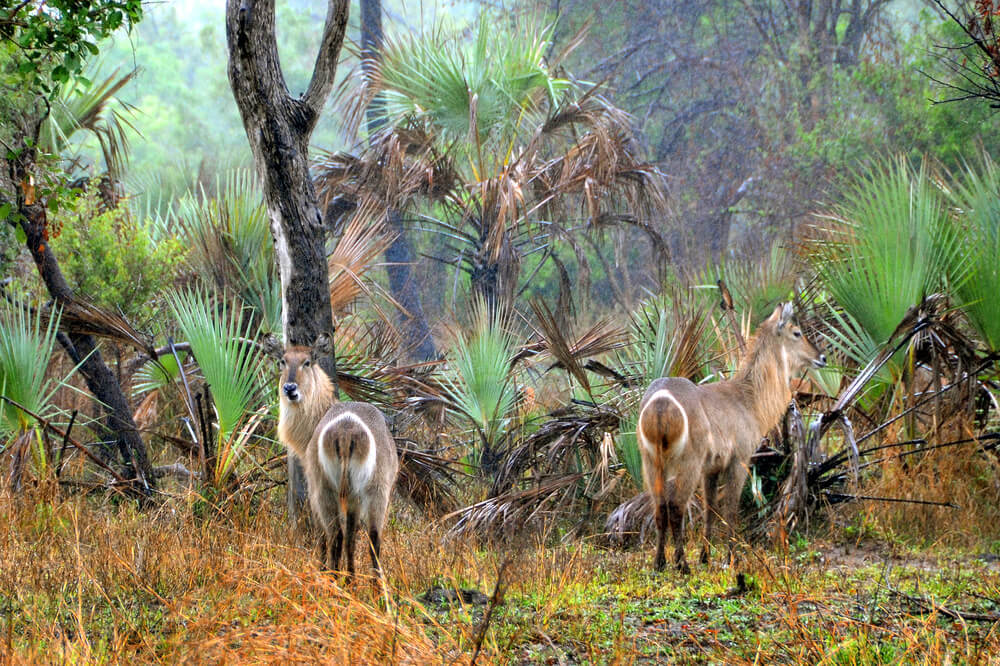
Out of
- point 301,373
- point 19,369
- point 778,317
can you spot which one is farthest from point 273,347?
point 778,317

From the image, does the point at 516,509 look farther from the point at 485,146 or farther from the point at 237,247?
the point at 485,146

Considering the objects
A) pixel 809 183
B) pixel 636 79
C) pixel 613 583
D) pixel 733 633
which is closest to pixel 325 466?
pixel 613 583

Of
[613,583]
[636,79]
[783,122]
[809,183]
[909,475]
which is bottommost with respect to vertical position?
[613,583]

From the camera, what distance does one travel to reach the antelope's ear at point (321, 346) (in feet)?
20.8

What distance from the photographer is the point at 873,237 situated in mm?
7031

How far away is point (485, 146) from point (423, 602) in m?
8.14

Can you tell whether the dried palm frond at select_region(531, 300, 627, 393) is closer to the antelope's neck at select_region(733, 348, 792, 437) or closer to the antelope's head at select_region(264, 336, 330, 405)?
the antelope's neck at select_region(733, 348, 792, 437)

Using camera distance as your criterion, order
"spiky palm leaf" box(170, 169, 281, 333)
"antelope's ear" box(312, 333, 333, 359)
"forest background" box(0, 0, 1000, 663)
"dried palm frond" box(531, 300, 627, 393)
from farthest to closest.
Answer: "spiky palm leaf" box(170, 169, 281, 333) < "dried palm frond" box(531, 300, 627, 393) < "antelope's ear" box(312, 333, 333, 359) < "forest background" box(0, 0, 1000, 663)

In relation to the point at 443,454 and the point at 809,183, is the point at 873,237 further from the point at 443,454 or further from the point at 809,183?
the point at 809,183

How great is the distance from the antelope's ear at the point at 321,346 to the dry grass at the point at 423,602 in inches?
42.4

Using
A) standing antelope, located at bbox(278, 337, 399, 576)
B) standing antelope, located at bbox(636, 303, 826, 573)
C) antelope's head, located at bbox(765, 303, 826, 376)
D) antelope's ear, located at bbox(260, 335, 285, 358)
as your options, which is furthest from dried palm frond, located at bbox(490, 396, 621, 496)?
antelope's ear, located at bbox(260, 335, 285, 358)

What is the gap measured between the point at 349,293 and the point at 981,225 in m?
4.70

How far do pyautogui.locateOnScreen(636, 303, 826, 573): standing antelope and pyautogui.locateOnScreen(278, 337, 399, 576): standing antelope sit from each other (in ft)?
5.16

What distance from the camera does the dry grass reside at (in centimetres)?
368
